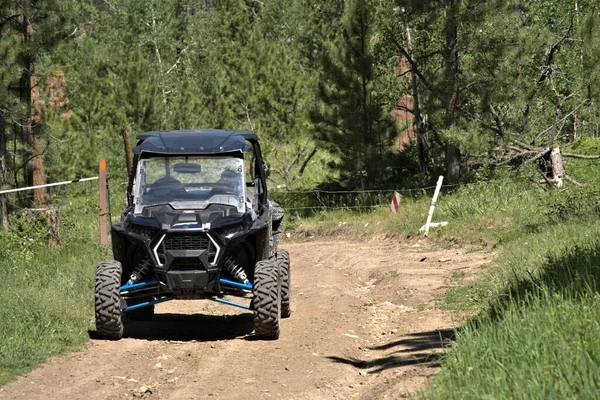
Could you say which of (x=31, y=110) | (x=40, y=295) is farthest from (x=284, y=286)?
(x=31, y=110)

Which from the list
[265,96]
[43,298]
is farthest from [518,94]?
[43,298]

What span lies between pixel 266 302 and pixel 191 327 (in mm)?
1946

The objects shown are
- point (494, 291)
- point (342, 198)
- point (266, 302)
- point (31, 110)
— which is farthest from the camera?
point (342, 198)

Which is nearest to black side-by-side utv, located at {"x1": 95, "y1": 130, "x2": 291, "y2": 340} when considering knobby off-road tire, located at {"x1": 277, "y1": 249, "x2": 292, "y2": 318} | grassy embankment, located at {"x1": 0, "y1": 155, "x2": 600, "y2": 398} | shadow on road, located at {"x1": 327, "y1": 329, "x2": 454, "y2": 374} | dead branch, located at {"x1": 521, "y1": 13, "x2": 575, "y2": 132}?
knobby off-road tire, located at {"x1": 277, "y1": 249, "x2": 292, "y2": 318}

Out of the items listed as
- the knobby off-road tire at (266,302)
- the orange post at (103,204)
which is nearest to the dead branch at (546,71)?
the orange post at (103,204)

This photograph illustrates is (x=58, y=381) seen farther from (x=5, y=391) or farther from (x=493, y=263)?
(x=493, y=263)

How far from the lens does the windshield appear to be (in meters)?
11.2

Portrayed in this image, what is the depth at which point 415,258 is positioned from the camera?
1842cm

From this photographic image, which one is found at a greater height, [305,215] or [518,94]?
[518,94]

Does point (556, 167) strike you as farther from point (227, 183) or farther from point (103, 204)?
point (227, 183)

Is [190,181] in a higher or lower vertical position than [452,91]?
lower

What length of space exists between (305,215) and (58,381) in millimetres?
20558

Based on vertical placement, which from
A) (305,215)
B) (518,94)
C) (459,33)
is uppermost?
(459,33)

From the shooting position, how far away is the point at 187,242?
1048 cm
